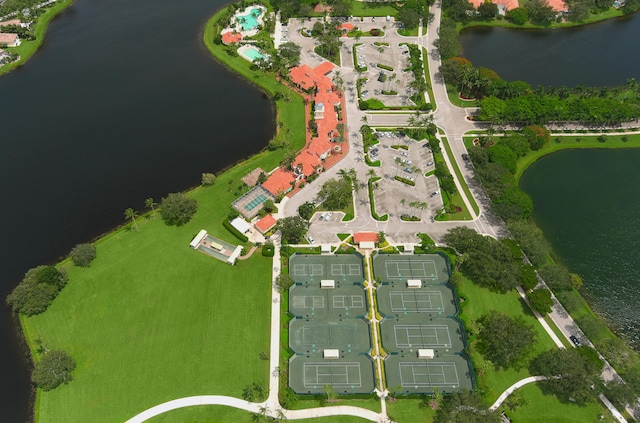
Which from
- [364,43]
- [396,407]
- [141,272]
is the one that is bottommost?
[396,407]

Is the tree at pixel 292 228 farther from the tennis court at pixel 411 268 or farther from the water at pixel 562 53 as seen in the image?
the water at pixel 562 53

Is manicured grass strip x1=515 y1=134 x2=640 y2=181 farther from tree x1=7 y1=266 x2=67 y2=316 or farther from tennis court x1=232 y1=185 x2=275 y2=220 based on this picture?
tree x1=7 y1=266 x2=67 y2=316

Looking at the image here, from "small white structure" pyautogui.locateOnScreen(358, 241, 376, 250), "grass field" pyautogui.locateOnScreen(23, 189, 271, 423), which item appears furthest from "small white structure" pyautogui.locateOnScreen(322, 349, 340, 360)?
"small white structure" pyautogui.locateOnScreen(358, 241, 376, 250)

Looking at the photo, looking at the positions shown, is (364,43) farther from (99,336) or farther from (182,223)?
(99,336)

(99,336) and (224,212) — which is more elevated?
(224,212)

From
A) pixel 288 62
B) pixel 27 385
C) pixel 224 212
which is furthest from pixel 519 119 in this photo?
pixel 27 385

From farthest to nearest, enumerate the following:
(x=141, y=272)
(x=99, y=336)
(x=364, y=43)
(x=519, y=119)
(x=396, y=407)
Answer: (x=364, y=43)
(x=519, y=119)
(x=141, y=272)
(x=99, y=336)
(x=396, y=407)

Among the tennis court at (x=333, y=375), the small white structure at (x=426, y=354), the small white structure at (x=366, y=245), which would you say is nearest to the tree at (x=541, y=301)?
the small white structure at (x=426, y=354)

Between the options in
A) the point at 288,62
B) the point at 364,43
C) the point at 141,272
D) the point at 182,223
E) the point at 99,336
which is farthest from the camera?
the point at 364,43
